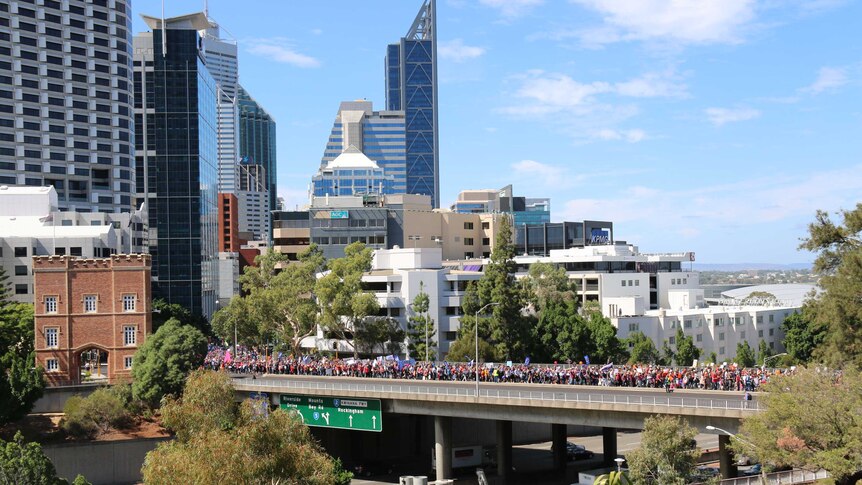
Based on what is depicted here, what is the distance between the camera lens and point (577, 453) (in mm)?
80812

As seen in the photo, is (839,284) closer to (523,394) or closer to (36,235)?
(523,394)

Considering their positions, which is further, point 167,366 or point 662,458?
point 167,366

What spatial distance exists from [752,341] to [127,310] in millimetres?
79428

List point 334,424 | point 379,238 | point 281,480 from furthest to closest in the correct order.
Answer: point 379,238 → point 334,424 → point 281,480

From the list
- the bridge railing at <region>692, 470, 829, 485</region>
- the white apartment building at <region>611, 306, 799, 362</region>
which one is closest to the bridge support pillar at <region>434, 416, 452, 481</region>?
the bridge railing at <region>692, 470, 829, 485</region>

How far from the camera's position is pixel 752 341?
126438 mm

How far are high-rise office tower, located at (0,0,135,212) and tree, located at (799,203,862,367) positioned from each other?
131 meters

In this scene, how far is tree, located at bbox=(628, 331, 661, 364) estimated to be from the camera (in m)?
101

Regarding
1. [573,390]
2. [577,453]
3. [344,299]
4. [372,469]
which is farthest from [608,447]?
[344,299]

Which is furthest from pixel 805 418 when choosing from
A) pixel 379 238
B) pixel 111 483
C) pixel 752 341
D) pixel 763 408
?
pixel 379 238

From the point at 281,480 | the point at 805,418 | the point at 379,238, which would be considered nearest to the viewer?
the point at 281,480

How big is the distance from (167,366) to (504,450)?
27.4 m

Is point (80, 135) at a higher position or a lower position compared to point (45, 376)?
higher

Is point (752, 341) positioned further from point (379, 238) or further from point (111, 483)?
point (111, 483)
